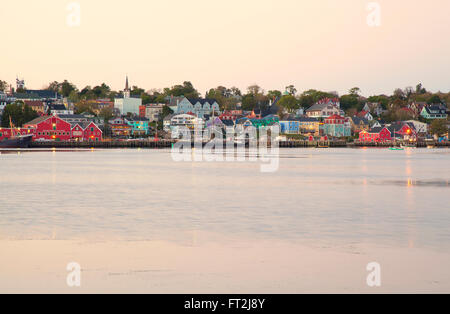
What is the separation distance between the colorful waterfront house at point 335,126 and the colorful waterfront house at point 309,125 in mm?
2544

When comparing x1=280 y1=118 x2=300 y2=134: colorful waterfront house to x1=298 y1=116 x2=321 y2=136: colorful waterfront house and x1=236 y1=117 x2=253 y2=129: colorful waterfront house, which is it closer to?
x1=298 y1=116 x2=321 y2=136: colorful waterfront house

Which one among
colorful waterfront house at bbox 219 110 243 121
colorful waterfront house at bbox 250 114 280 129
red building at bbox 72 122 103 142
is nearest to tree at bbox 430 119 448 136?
colorful waterfront house at bbox 250 114 280 129

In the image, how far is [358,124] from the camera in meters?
186

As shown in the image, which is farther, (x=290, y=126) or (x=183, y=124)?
(x=183, y=124)

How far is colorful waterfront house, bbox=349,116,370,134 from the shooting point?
604ft

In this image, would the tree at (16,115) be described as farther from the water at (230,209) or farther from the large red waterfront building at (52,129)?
the water at (230,209)

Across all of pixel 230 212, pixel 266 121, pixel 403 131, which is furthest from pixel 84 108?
pixel 230 212

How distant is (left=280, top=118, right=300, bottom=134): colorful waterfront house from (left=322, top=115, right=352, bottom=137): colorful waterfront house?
8.91 metres

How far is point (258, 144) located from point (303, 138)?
19.0 meters

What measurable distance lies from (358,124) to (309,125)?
1825cm

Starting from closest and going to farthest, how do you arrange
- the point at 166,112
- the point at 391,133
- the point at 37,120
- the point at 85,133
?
the point at 37,120
the point at 85,133
the point at 391,133
the point at 166,112

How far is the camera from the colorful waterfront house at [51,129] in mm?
132875

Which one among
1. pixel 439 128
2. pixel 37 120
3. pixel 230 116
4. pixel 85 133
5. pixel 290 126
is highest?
pixel 230 116

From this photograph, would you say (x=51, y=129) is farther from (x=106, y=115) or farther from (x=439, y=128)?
(x=439, y=128)
